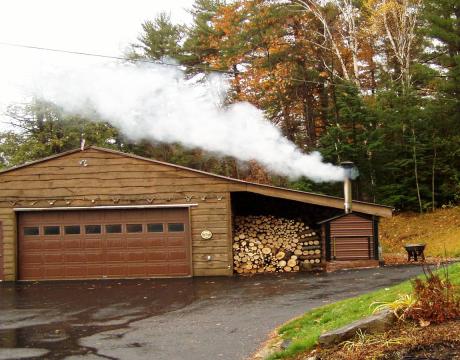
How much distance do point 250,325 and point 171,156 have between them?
21967 mm

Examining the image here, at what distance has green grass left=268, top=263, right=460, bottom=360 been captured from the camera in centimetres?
612

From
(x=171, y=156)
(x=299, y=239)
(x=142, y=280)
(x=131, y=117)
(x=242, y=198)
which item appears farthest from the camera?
(x=171, y=156)

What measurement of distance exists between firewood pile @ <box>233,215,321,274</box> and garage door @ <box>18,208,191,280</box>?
1.70 m

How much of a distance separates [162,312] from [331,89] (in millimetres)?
18647

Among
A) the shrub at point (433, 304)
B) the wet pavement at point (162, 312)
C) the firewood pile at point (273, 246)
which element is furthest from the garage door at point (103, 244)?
the shrub at point (433, 304)

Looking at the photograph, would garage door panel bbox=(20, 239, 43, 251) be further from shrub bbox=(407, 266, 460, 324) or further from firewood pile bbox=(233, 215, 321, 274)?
shrub bbox=(407, 266, 460, 324)

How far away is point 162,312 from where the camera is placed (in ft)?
33.7

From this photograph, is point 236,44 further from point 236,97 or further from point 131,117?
point 131,117

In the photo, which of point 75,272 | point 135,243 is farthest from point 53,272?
point 135,243

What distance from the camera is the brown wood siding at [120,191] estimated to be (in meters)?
15.5

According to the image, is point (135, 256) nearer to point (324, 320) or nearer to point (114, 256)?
point (114, 256)

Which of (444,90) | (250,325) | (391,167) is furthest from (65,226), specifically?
(444,90)

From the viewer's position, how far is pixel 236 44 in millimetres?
26984

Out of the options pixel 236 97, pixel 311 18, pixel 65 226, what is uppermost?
pixel 311 18
